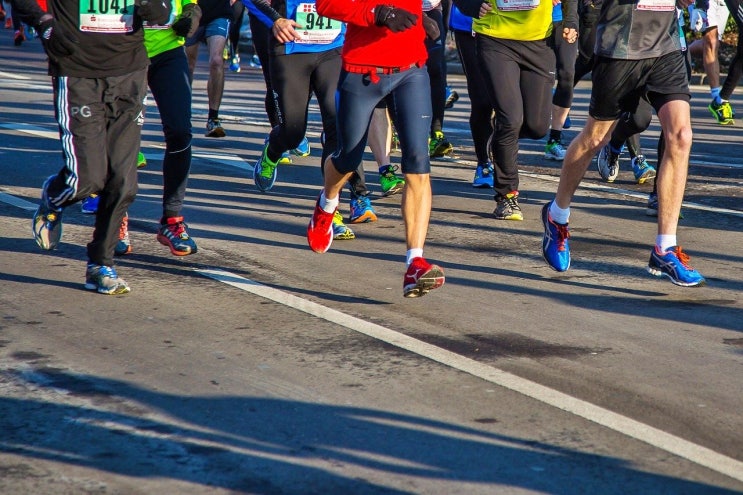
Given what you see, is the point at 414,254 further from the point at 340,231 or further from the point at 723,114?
the point at 723,114

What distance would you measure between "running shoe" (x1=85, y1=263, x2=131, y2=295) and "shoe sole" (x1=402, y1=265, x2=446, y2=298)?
146 centimetres

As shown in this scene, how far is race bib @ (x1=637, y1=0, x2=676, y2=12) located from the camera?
6.78m

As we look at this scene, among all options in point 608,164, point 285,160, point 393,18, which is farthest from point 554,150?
point 393,18

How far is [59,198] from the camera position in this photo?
21.0ft

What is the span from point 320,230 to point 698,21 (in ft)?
30.9

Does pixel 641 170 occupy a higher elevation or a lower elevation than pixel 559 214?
lower

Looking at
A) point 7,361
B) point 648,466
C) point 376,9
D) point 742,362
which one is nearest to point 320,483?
point 648,466

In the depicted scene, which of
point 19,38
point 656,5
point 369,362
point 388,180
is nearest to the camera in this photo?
point 369,362

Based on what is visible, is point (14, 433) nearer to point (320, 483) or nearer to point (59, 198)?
point (320, 483)

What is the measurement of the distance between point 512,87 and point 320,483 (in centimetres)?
509

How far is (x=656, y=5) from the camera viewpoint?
680 centimetres

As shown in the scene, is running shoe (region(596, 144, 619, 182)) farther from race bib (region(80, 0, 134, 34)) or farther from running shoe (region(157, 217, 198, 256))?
race bib (region(80, 0, 134, 34))

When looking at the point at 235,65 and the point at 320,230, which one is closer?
the point at 320,230

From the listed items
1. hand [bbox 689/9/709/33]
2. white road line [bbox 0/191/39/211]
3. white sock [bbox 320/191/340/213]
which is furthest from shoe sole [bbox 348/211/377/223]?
hand [bbox 689/9/709/33]
